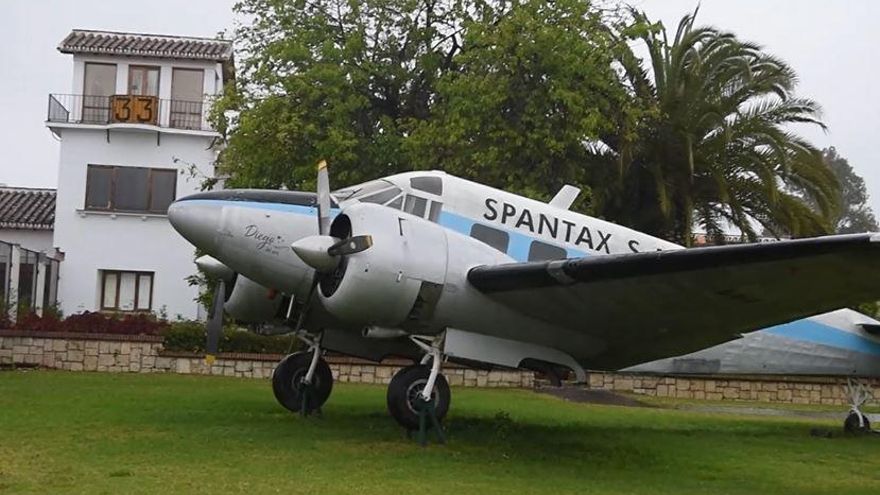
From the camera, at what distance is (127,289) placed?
3406 cm

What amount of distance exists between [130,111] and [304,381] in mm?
21606

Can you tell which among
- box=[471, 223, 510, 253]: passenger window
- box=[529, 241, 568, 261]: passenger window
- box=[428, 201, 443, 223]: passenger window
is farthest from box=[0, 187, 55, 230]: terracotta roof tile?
box=[529, 241, 568, 261]: passenger window

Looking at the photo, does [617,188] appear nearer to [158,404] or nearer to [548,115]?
[548,115]

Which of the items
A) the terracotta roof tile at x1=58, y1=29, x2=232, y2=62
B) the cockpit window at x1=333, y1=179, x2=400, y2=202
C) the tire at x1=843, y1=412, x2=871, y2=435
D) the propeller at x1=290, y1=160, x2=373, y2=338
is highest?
the terracotta roof tile at x1=58, y1=29, x2=232, y2=62

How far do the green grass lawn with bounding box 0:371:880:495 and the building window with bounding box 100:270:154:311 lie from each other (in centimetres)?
1605

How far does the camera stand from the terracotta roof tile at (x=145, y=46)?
1337 inches

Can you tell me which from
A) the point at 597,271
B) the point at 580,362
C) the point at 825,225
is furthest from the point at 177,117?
the point at 597,271

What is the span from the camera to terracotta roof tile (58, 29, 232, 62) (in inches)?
1337

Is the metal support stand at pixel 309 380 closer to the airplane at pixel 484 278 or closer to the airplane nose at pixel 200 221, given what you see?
the airplane at pixel 484 278

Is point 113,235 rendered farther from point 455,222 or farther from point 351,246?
point 351,246

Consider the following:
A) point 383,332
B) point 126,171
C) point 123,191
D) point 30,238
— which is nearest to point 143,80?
point 126,171

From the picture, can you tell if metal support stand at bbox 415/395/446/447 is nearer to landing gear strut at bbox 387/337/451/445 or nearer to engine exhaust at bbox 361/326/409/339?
landing gear strut at bbox 387/337/451/445

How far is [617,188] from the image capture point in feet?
88.1

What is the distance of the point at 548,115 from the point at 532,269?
45.2ft
